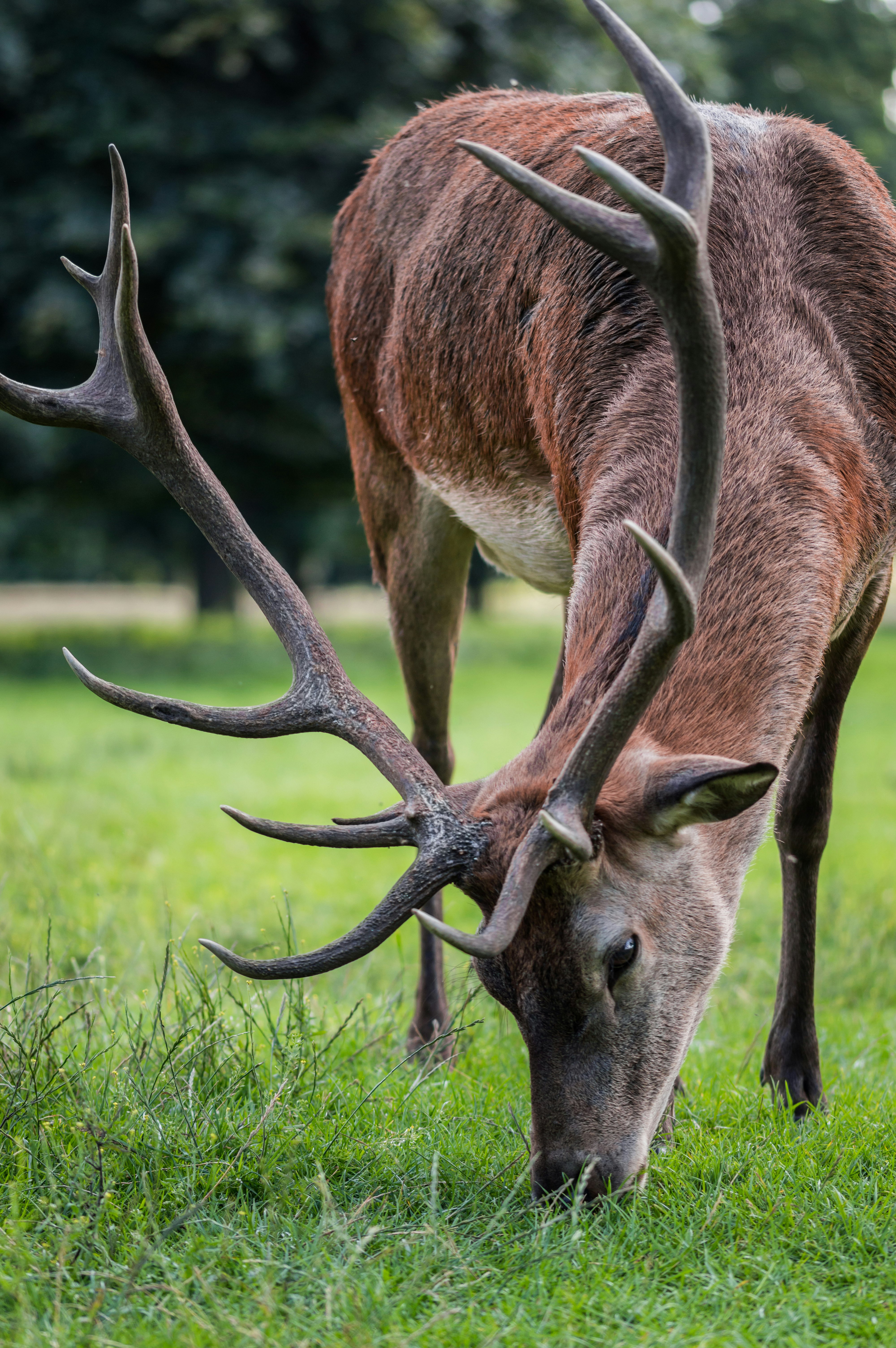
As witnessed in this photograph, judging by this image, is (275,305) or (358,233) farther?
(275,305)

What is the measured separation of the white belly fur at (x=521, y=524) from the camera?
3.85 meters

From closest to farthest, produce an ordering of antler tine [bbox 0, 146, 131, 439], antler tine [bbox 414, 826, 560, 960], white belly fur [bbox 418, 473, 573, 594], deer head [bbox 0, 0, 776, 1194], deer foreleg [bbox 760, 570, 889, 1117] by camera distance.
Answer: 1. antler tine [bbox 414, 826, 560, 960]
2. deer head [bbox 0, 0, 776, 1194]
3. antler tine [bbox 0, 146, 131, 439]
4. deer foreleg [bbox 760, 570, 889, 1117]
5. white belly fur [bbox 418, 473, 573, 594]

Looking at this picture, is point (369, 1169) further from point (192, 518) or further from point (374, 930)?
point (192, 518)

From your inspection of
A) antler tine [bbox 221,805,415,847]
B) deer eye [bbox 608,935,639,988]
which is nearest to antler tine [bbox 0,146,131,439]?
antler tine [bbox 221,805,415,847]

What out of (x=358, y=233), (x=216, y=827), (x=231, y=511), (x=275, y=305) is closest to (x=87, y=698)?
(x=275, y=305)

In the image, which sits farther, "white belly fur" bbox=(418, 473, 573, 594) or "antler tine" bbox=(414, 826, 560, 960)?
"white belly fur" bbox=(418, 473, 573, 594)

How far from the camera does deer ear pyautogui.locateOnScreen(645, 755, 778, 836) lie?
240 centimetres

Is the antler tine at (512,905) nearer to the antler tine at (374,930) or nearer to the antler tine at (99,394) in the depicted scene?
the antler tine at (374,930)

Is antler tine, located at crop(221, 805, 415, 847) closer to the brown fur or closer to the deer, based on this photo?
the deer

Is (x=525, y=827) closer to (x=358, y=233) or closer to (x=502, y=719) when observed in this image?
(x=358, y=233)

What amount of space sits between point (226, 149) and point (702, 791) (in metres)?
12.2

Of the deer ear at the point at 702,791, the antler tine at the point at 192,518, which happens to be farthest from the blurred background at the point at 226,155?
the deer ear at the point at 702,791

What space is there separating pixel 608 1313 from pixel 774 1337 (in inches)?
11.0

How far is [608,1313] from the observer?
2355 mm
